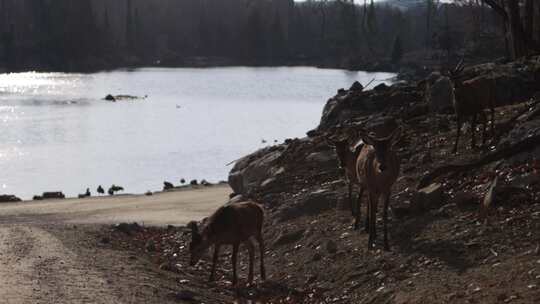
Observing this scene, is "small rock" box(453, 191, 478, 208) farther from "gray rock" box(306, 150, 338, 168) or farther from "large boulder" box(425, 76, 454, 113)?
"large boulder" box(425, 76, 454, 113)

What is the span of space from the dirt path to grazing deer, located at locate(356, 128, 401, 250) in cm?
344

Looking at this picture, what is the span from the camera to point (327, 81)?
11819cm

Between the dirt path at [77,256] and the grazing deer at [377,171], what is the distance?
136 inches

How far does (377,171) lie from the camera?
13945mm

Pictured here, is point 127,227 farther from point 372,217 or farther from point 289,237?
point 372,217

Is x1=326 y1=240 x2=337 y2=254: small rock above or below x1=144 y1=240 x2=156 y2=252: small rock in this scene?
above

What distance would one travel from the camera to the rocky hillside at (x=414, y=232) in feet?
38.7

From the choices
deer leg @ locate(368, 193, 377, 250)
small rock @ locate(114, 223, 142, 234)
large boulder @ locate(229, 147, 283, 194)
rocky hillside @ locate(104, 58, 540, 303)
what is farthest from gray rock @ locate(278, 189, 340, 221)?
small rock @ locate(114, 223, 142, 234)

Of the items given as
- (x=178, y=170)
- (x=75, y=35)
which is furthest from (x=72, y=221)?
(x=75, y=35)

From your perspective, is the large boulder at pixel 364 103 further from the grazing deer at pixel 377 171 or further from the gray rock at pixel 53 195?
the grazing deer at pixel 377 171

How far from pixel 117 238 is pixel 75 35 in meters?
148

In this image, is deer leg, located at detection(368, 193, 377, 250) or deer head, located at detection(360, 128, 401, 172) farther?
deer leg, located at detection(368, 193, 377, 250)

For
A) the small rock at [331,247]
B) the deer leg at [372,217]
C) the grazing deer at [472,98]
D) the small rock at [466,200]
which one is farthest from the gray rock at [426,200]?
the grazing deer at [472,98]

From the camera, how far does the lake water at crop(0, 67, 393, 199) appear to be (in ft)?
132
